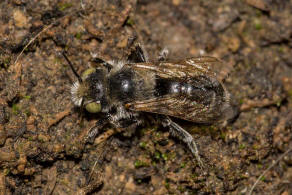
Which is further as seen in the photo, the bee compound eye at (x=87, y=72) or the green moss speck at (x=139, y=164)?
the green moss speck at (x=139, y=164)

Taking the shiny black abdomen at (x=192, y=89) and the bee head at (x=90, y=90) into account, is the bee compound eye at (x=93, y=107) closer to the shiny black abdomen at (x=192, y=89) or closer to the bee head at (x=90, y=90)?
the bee head at (x=90, y=90)

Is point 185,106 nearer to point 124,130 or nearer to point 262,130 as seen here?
point 124,130

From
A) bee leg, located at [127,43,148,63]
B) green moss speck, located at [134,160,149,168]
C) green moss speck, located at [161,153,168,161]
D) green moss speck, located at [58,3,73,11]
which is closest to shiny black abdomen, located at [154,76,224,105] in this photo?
bee leg, located at [127,43,148,63]

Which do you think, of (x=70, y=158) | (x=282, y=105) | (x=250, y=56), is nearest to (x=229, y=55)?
(x=250, y=56)

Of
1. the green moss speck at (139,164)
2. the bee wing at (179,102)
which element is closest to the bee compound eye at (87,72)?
the bee wing at (179,102)

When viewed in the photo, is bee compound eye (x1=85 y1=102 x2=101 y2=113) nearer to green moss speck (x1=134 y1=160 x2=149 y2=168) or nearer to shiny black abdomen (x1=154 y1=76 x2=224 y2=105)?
shiny black abdomen (x1=154 y1=76 x2=224 y2=105)

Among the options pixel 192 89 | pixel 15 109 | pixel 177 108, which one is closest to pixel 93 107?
pixel 15 109

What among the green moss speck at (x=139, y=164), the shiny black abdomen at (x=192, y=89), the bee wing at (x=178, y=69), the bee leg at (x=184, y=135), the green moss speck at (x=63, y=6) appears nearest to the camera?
the shiny black abdomen at (x=192, y=89)
